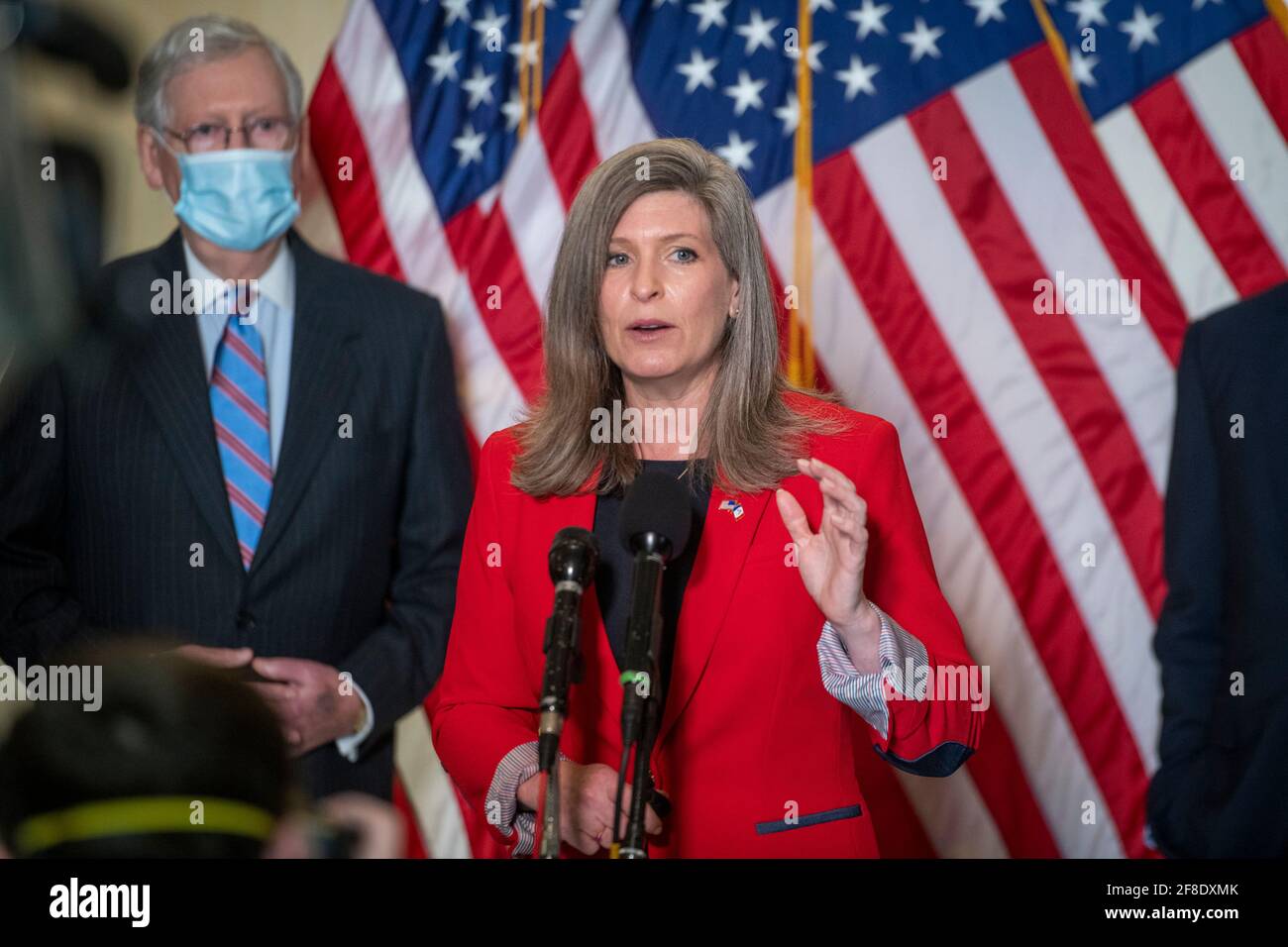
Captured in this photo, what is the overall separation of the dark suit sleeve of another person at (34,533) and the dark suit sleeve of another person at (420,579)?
2.16ft

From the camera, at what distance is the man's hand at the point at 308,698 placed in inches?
134

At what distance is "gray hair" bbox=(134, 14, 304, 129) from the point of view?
3551 millimetres

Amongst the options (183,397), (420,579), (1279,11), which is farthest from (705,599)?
(1279,11)

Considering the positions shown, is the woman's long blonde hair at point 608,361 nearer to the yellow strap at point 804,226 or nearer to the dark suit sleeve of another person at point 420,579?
the dark suit sleeve of another person at point 420,579

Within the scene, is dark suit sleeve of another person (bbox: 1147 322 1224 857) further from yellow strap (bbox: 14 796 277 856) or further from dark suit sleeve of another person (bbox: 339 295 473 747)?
yellow strap (bbox: 14 796 277 856)

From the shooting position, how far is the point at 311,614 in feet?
11.3

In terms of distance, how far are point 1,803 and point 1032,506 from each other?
2914 mm

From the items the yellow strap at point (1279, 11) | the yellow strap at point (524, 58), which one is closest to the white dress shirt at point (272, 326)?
the yellow strap at point (524, 58)

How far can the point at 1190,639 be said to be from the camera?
362cm

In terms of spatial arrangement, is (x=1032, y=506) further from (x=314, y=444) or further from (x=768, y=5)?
(x=314, y=444)

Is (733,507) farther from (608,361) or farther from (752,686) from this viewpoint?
(608,361)

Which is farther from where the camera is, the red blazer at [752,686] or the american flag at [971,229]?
the american flag at [971,229]

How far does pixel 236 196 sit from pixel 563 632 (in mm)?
1999

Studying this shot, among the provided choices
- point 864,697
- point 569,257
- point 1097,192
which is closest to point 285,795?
point 864,697
